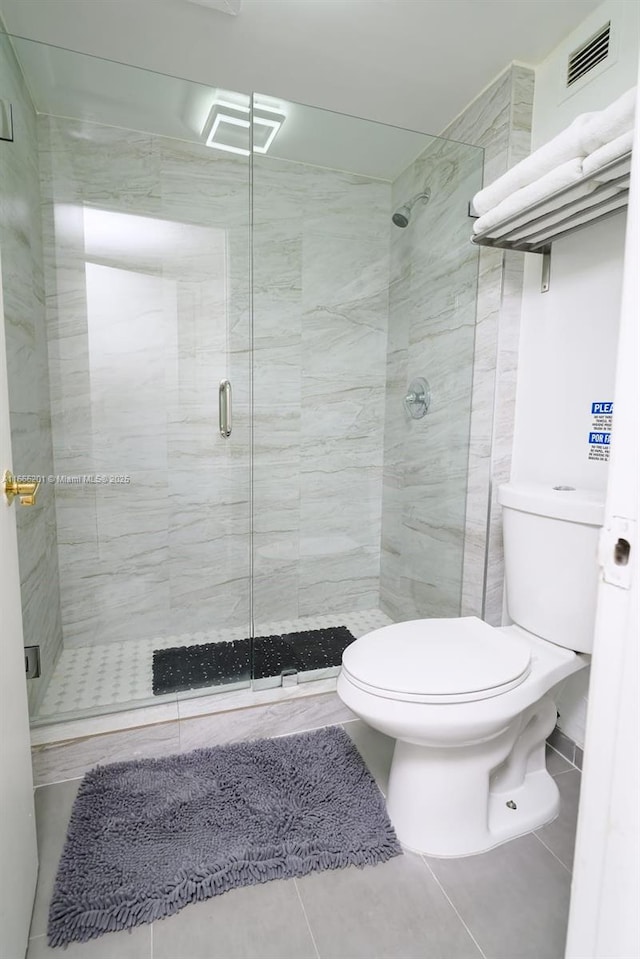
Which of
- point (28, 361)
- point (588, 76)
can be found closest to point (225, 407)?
point (28, 361)

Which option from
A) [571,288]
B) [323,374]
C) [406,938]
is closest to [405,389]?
[323,374]

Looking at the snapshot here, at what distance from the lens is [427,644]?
1415 mm

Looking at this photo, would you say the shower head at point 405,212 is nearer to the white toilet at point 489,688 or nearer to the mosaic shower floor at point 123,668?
the white toilet at point 489,688

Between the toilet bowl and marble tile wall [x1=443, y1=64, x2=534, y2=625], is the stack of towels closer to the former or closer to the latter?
marble tile wall [x1=443, y1=64, x2=534, y2=625]

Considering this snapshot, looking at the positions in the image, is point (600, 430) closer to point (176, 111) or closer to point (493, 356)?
point (493, 356)

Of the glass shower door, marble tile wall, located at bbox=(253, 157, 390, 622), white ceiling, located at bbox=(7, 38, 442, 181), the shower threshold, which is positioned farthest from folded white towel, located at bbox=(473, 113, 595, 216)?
the shower threshold

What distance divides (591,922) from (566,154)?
1.52 metres

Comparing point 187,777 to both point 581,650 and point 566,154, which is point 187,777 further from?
point 566,154

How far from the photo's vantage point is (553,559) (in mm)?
Result: 1447

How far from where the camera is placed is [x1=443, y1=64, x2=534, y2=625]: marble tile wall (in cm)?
172

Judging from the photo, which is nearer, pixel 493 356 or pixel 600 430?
pixel 600 430

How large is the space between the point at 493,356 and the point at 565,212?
53 cm

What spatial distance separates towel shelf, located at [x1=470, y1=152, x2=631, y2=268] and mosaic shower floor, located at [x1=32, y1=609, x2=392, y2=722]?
1571 mm

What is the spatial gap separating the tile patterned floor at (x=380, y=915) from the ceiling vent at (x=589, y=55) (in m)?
2.18
